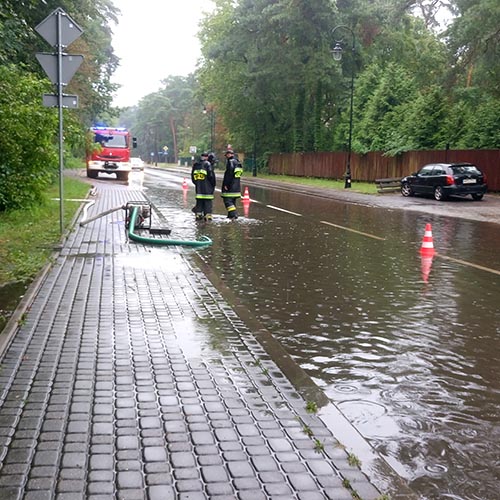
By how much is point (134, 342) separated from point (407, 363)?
242cm

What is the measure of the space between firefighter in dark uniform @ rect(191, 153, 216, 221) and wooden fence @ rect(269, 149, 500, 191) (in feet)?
59.6

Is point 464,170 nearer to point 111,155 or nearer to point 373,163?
point 373,163

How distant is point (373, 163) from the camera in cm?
4162

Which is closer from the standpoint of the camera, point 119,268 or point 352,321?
point 352,321

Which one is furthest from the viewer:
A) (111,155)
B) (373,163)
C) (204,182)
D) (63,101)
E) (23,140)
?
(373,163)

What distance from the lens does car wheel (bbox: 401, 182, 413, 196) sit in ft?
98.4

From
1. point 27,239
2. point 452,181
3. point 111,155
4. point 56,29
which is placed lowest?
point 27,239

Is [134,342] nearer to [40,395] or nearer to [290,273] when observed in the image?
[40,395]

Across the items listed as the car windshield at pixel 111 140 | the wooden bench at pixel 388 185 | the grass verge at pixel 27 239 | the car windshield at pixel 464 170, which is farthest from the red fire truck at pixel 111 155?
the grass verge at pixel 27 239

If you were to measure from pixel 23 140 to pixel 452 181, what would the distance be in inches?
725

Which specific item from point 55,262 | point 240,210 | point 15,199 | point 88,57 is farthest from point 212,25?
point 55,262

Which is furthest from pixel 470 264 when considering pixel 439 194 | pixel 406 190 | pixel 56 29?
pixel 406 190

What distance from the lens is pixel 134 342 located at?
590 centimetres

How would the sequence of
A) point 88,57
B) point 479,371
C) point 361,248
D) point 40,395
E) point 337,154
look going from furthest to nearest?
point 337,154 < point 88,57 < point 361,248 < point 479,371 < point 40,395
